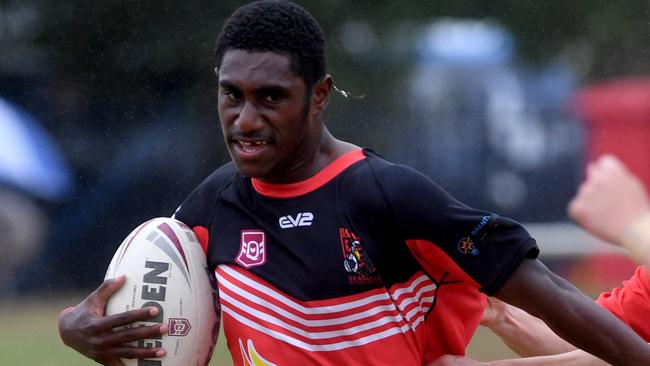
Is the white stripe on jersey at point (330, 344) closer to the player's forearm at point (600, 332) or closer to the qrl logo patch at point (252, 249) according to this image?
the qrl logo patch at point (252, 249)

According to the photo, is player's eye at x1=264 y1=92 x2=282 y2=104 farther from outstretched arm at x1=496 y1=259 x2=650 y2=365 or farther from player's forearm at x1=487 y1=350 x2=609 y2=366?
player's forearm at x1=487 y1=350 x2=609 y2=366

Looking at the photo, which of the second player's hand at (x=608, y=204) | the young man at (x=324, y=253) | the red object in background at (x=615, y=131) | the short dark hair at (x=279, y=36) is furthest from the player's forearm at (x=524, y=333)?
the red object in background at (x=615, y=131)

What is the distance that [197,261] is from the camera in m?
3.13

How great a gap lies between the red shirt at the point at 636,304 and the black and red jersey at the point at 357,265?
81 centimetres

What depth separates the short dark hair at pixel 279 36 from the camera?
2.97 meters

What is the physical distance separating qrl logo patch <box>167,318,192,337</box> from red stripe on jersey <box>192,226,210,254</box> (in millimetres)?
239

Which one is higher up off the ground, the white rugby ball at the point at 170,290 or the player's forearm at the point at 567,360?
the white rugby ball at the point at 170,290

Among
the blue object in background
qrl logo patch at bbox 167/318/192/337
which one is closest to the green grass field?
the blue object in background

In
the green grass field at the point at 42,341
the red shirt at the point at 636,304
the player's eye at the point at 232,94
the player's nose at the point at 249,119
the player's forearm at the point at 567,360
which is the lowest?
the green grass field at the point at 42,341

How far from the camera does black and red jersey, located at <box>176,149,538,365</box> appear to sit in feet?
9.50

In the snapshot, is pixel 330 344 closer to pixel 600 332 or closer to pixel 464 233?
pixel 464 233

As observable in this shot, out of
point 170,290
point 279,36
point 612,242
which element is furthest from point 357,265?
point 612,242

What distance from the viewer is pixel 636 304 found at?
3.67 meters

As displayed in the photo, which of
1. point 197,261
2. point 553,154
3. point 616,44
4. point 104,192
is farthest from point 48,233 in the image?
point 197,261
